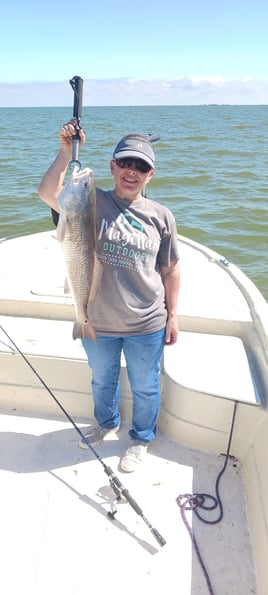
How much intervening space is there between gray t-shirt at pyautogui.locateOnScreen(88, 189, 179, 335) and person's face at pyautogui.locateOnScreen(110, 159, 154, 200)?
0.05 metres

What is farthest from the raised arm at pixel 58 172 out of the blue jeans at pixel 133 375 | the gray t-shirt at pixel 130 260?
the blue jeans at pixel 133 375

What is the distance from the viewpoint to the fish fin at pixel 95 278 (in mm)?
2434

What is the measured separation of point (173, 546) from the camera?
2.57 m

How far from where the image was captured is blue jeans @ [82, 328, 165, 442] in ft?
9.12

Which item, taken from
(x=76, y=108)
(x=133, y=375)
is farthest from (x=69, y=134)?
(x=133, y=375)

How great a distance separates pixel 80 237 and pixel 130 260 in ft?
1.21

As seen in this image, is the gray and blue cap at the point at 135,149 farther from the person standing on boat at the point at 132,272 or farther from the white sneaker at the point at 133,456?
the white sneaker at the point at 133,456

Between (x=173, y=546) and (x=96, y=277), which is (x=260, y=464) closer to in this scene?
(x=173, y=546)

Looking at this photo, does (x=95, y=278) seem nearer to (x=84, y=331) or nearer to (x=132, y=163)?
(x=84, y=331)

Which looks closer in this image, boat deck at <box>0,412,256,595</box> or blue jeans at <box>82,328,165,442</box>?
boat deck at <box>0,412,256,595</box>

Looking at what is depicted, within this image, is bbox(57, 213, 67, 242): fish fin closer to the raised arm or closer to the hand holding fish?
the raised arm

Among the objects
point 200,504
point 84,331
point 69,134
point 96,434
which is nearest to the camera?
point 69,134

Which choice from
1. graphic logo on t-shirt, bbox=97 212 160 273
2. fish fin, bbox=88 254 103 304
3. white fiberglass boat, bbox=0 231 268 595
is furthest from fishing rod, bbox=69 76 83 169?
white fiberglass boat, bbox=0 231 268 595

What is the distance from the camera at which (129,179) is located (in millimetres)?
2430
